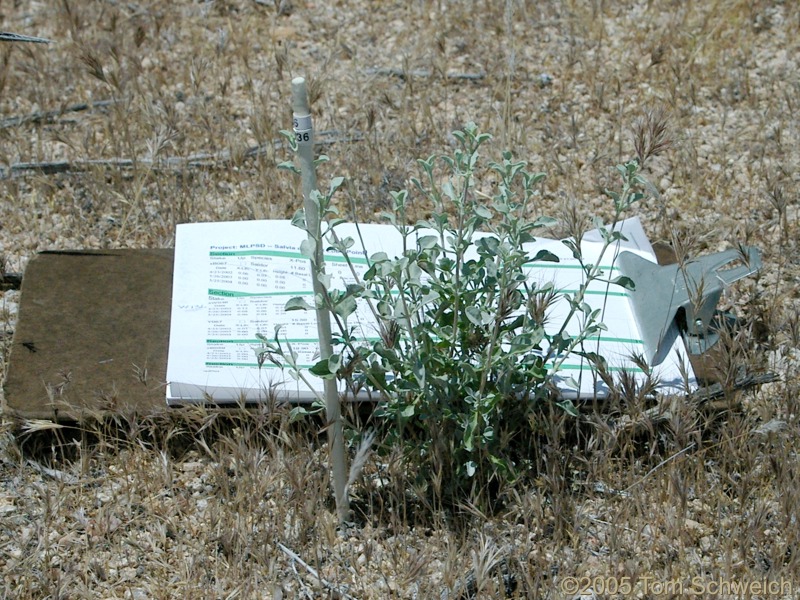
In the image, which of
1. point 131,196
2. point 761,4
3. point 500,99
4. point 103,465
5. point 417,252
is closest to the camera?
point 417,252

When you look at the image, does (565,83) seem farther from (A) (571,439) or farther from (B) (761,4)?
(A) (571,439)

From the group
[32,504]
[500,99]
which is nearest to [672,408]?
[32,504]

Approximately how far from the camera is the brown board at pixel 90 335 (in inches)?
82.2

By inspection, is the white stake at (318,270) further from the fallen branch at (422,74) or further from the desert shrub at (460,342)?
the fallen branch at (422,74)

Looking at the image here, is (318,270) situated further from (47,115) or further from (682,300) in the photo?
(47,115)

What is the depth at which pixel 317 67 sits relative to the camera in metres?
3.54

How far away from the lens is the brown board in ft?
6.85

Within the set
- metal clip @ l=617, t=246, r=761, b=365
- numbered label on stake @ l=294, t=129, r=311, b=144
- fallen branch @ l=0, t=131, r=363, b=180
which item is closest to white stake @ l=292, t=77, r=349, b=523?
numbered label on stake @ l=294, t=129, r=311, b=144

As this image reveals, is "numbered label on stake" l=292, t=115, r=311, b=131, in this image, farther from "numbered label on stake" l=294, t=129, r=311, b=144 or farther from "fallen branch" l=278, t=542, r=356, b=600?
"fallen branch" l=278, t=542, r=356, b=600

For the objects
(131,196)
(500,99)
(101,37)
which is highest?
(101,37)

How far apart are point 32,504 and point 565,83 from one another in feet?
8.05

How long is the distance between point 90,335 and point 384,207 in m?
1.06

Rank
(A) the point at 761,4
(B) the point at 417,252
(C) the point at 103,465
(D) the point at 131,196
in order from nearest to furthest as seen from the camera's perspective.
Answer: (B) the point at 417,252, (C) the point at 103,465, (D) the point at 131,196, (A) the point at 761,4

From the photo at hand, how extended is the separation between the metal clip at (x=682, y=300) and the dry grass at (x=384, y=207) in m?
0.10
